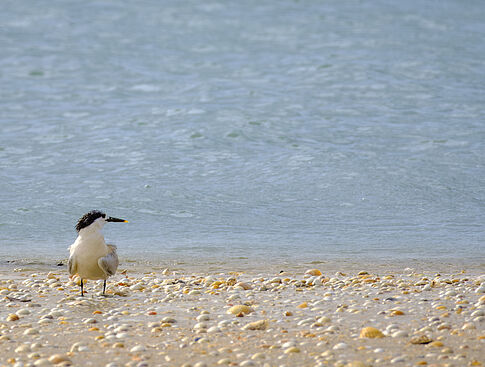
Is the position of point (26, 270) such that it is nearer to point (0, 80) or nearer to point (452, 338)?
point (452, 338)

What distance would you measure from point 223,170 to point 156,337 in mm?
9742

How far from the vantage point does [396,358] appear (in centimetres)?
419

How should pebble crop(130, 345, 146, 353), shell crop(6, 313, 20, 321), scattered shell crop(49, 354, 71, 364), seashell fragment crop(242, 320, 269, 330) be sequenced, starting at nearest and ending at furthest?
1. scattered shell crop(49, 354, 71, 364)
2. pebble crop(130, 345, 146, 353)
3. seashell fragment crop(242, 320, 269, 330)
4. shell crop(6, 313, 20, 321)

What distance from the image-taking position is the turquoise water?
1076 cm

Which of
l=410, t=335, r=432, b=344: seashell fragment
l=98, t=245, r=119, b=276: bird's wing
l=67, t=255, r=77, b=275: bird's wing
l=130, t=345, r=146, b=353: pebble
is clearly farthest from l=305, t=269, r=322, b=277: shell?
l=130, t=345, r=146, b=353: pebble

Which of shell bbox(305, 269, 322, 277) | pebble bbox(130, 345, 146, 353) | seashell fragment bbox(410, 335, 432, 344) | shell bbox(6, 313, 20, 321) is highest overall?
seashell fragment bbox(410, 335, 432, 344)

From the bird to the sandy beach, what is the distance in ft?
0.85

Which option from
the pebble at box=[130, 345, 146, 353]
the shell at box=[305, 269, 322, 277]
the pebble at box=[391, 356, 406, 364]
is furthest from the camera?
the shell at box=[305, 269, 322, 277]

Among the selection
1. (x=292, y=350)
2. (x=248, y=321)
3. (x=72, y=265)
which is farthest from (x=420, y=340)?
(x=72, y=265)

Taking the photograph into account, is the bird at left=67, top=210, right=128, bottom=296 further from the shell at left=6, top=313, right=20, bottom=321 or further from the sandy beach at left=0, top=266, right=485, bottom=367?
the shell at left=6, top=313, right=20, bottom=321

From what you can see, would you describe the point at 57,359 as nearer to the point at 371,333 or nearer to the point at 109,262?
the point at 371,333

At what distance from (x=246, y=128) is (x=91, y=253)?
1115 centimetres

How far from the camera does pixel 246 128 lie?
17.3 meters

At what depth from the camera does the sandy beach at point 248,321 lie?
4.36 metres
